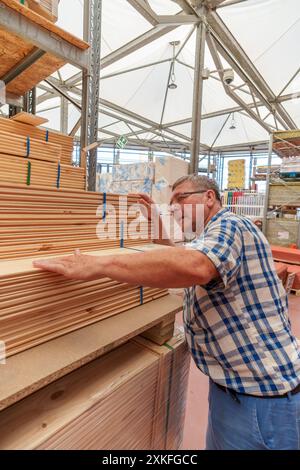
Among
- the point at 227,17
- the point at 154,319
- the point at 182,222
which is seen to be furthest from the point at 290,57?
the point at 154,319

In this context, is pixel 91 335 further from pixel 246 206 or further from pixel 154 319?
pixel 246 206

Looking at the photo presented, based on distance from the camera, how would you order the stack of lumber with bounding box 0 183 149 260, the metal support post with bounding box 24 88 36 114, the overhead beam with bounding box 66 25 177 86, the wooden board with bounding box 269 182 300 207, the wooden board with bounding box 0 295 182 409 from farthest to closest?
the wooden board with bounding box 269 182 300 207, the overhead beam with bounding box 66 25 177 86, the metal support post with bounding box 24 88 36 114, the stack of lumber with bounding box 0 183 149 260, the wooden board with bounding box 0 295 182 409

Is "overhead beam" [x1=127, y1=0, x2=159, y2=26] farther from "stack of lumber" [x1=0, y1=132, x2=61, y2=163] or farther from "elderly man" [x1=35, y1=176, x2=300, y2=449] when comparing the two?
"elderly man" [x1=35, y1=176, x2=300, y2=449]

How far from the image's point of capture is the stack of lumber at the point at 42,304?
35.4 inches

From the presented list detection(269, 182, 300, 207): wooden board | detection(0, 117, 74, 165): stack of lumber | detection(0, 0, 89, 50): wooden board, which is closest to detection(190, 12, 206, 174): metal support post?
detection(0, 117, 74, 165): stack of lumber

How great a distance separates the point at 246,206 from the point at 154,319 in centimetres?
751

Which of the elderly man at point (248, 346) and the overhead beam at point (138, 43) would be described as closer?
the elderly man at point (248, 346)

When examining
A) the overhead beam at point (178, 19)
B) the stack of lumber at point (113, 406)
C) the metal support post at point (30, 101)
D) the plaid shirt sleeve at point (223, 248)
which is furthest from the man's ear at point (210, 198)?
the overhead beam at point (178, 19)

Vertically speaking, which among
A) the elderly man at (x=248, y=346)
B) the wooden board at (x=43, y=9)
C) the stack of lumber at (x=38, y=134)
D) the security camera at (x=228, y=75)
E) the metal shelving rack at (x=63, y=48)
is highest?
the security camera at (x=228, y=75)

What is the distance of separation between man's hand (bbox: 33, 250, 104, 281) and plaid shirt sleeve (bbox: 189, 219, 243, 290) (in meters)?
0.37

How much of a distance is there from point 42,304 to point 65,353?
202 mm

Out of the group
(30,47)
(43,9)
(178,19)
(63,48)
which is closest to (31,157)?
(30,47)

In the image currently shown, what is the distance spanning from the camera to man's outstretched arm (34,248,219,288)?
91cm

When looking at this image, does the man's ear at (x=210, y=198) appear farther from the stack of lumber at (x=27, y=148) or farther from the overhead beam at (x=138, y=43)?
the overhead beam at (x=138, y=43)
